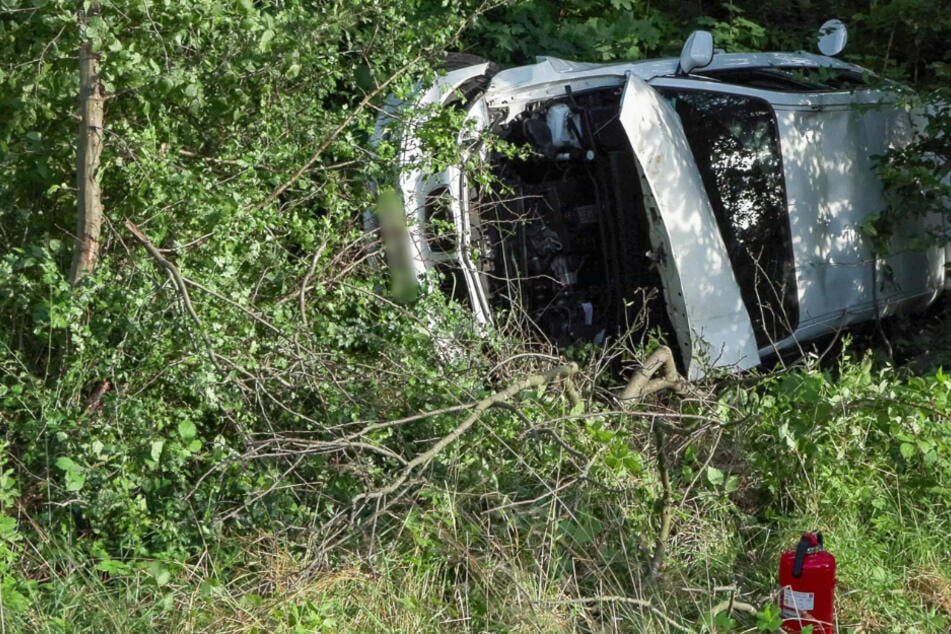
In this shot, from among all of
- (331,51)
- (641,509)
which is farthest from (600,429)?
(331,51)

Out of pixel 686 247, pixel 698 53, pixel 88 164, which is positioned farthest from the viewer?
pixel 698 53

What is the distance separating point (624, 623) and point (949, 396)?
6.22 feet

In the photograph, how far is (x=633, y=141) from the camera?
5.75 m

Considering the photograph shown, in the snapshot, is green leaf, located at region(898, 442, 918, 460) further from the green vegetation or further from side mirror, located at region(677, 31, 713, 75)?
side mirror, located at region(677, 31, 713, 75)

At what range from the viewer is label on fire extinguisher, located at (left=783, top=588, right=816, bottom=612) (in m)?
4.18

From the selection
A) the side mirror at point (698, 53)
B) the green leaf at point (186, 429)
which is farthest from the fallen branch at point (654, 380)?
the side mirror at point (698, 53)

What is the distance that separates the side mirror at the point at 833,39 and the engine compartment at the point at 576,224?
7.57 feet

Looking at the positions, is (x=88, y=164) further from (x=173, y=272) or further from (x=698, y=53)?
(x=698, y=53)

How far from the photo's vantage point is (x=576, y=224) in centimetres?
636


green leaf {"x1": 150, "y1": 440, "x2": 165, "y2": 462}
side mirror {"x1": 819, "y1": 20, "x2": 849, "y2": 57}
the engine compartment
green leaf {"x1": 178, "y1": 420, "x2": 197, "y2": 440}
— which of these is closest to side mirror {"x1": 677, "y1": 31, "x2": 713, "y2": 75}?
the engine compartment

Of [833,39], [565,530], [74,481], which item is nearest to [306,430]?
[74,481]

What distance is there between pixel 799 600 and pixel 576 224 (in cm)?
272

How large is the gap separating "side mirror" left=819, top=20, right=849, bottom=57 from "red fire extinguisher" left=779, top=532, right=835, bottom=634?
15.1 feet

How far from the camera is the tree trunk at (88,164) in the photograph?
187 inches
